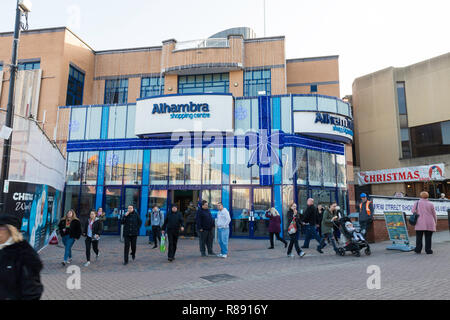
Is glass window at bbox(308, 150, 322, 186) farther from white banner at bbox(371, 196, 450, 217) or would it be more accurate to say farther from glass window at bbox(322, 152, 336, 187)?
white banner at bbox(371, 196, 450, 217)

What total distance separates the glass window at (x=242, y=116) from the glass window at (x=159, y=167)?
14.1ft

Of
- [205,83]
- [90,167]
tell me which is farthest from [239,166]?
[90,167]

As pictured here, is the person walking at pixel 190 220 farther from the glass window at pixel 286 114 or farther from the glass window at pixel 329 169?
the glass window at pixel 329 169

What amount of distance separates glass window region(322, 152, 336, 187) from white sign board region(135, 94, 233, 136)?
5796mm

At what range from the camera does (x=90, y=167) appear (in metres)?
19.5

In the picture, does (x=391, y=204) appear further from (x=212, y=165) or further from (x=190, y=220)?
(x=190, y=220)

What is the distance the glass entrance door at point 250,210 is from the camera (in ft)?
55.1

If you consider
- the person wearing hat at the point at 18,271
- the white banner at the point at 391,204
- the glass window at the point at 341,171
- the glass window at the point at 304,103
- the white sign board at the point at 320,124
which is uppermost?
the glass window at the point at 304,103

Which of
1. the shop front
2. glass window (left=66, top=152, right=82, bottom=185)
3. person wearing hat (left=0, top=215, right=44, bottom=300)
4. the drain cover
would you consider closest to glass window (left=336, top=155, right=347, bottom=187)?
the shop front

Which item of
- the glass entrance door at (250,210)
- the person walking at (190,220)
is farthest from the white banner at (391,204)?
the person walking at (190,220)

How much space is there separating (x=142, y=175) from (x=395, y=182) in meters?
20.7

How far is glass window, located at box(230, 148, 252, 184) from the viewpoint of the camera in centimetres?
1756

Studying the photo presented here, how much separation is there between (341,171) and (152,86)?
14.7 m
